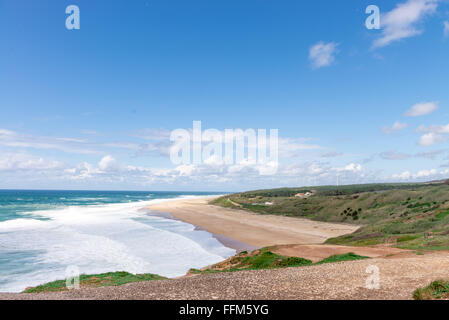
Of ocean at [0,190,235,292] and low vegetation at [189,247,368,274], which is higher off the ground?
low vegetation at [189,247,368,274]

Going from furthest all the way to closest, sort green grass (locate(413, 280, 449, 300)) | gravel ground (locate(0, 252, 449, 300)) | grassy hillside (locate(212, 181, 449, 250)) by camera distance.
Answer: grassy hillside (locate(212, 181, 449, 250)), gravel ground (locate(0, 252, 449, 300)), green grass (locate(413, 280, 449, 300))

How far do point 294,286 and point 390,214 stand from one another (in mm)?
49503

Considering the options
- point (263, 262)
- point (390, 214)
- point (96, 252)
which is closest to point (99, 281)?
point (263, 262)

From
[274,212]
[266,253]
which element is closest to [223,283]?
[266,253]

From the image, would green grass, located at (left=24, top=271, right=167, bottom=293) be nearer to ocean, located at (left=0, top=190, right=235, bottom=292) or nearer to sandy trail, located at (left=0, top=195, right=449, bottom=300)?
sandy trail, located at (left=0, top=195, right=449, bottom=300)

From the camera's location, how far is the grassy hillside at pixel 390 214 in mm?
30141

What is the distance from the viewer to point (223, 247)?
120 feet

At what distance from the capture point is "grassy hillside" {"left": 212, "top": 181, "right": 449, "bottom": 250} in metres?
30.1

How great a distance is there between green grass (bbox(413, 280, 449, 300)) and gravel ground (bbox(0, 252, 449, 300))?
37cm

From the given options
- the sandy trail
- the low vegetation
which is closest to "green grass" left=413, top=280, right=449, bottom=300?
the sandy trail

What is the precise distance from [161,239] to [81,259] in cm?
1276

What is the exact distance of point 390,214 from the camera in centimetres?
5431

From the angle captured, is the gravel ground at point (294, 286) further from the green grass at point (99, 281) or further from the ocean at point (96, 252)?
the ocean at point (96, 252)

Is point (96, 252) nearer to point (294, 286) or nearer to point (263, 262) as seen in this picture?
point (263, 262)
